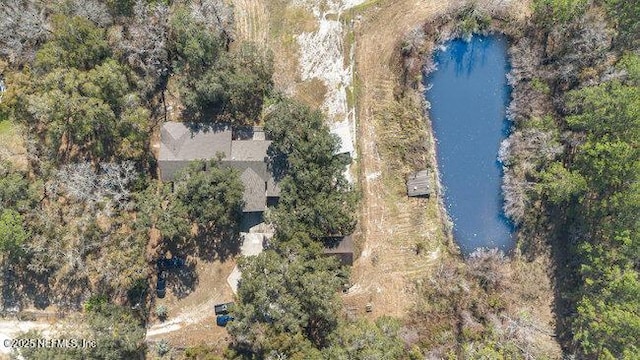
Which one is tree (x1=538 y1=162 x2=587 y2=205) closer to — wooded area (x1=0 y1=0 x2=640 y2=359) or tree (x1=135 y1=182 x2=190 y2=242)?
wooded area (x1=0 y1=0 x2=640 y2=359)

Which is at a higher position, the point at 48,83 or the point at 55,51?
the point at 55,51

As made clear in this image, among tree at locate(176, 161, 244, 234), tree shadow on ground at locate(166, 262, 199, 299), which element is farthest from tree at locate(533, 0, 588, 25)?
tree shadow on ground at locate(166, 262, 199, 299)

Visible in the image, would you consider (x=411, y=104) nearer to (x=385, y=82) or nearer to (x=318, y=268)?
(x=385, y=82)

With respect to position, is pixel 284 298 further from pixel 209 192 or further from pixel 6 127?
pixel 6 127

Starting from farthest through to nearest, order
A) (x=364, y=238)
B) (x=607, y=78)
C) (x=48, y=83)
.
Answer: (x=364, y=238) → (x=607, y=78) → (x=48, y=83)

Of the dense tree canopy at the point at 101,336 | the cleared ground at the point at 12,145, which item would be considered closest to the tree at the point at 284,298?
the dense tree canopy at the point at 101,336

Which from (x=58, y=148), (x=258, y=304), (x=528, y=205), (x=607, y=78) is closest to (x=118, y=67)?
(x=58, y=148)
